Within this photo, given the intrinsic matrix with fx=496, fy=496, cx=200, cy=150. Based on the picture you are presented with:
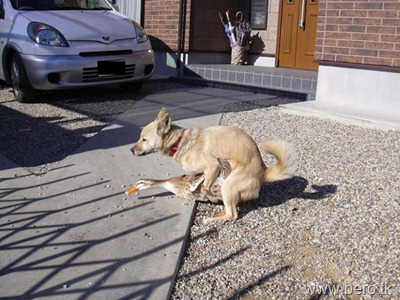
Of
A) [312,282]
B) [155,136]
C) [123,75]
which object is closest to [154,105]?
[123,75]

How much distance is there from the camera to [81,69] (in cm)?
715

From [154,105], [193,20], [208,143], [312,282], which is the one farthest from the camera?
[193,20]

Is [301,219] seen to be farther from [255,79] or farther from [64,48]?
[255,79]

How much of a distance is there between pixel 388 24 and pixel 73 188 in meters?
5.03

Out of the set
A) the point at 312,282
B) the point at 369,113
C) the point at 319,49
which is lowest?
the point at 312,282

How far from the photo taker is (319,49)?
25.4 feet

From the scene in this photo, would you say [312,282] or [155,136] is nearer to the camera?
[312,282]

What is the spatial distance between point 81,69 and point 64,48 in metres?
0.37

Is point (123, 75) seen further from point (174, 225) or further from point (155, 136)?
point (174, 225)

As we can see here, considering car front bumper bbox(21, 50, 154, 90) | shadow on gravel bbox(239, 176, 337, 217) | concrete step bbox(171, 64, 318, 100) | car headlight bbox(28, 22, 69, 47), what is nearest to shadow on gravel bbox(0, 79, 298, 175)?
concrete step bbox(171, 64, 318, 100)

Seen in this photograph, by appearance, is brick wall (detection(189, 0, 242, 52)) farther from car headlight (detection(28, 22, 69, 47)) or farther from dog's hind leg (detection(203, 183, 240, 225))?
dog's hind leg (detection(203, 183, 240, 225))

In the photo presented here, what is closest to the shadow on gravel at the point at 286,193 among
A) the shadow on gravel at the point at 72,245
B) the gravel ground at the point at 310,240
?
the gravel ground at the point at 310,240

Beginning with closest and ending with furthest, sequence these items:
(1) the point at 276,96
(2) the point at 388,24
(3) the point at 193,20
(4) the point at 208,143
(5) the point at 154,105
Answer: (4) the point at 208,143 → (2) the point at 388,24 → (5) the point at 154,105 → (1) the point at 276,96 → (3) the point at 193,20

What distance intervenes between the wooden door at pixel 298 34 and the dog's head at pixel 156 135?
22.5 ft
